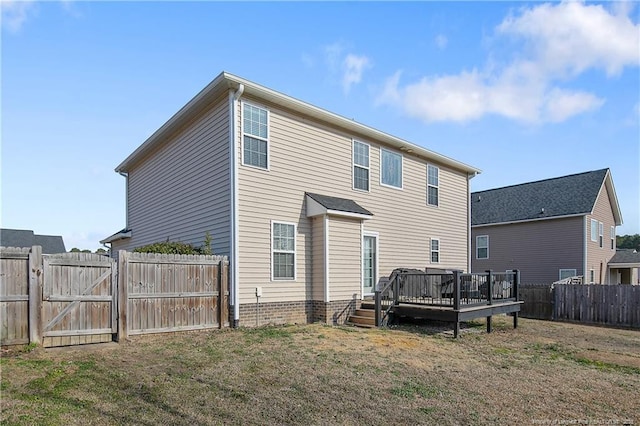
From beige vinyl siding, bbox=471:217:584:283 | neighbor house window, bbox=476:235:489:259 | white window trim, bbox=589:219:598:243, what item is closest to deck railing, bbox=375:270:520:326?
beige vinyl siding, bbox=471:217:584:283

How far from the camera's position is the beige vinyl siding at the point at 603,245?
73.3ft

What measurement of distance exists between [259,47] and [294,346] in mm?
8146

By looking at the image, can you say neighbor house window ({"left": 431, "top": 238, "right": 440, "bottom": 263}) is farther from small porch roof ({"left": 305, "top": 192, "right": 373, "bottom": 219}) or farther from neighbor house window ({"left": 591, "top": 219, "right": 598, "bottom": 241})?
neighbor house window ({"left": 591, "top": 219, "right": 598, "bottom": 241})

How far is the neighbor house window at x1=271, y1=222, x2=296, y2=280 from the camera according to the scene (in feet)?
35.9

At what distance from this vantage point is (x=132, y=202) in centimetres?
1727

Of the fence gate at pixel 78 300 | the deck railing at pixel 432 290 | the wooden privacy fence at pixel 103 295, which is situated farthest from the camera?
the deck railing at pixel 432 290

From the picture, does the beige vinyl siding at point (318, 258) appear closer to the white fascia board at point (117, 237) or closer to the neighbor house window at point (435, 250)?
the neighbor house window at point (435, 250)

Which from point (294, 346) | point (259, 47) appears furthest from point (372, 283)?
Answer: point (259, 47)

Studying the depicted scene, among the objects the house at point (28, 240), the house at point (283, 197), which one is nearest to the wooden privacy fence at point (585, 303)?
the house at point (283, 197)

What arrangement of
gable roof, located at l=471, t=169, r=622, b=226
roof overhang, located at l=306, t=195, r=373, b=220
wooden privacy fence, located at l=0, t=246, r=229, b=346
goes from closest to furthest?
wooden privacy fence, located at l=0, t=246, r=229, b=346, roof overhang, located at l=306, t=195, r=373, b=220, gable roof, located at l=471, t=169, r=622, b=226

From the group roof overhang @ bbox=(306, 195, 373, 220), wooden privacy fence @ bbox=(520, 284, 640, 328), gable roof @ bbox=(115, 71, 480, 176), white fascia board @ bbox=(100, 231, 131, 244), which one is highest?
gable roof @ bbox=(115, 71, 480, 176)

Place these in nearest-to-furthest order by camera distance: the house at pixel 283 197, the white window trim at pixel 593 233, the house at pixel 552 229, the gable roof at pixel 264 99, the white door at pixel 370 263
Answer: the gable roof at pixel 264 99 → the house at pixel 283 197 → the white door at pixel 370 263 → the house at pixel 552 229 → the white window trim at pixel 593 233

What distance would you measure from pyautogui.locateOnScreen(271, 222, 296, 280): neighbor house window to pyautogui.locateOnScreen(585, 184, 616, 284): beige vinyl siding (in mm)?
18380

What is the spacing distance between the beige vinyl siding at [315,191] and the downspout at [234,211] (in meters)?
0.16
